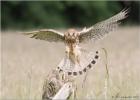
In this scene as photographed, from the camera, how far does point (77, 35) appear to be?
2188 millimetres

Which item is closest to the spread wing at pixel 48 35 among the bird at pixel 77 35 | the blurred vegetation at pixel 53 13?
the bird at pixel 77 35

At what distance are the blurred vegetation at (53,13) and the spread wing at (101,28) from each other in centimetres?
1166

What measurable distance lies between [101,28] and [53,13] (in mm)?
12857

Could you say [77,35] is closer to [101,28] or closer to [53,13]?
[101,28]

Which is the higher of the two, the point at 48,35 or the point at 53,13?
the point at 53,13

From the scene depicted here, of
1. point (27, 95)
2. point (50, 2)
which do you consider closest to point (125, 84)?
point (27, 95)

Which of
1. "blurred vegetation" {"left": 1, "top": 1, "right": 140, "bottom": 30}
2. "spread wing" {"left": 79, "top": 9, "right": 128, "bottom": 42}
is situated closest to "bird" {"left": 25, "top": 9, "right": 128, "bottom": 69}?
"spread wing" {"left": 79, "top": 9, "right": 128, "bottom": 42}

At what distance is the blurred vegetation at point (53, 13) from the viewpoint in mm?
14406

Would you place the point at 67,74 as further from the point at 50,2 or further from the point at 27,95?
the point at 50,2

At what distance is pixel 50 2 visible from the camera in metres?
14.5

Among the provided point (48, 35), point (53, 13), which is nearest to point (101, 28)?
point (48, 35)

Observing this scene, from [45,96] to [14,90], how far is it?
1.14m

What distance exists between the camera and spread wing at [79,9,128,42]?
2.18 meters

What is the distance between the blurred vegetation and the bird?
11657 mm
